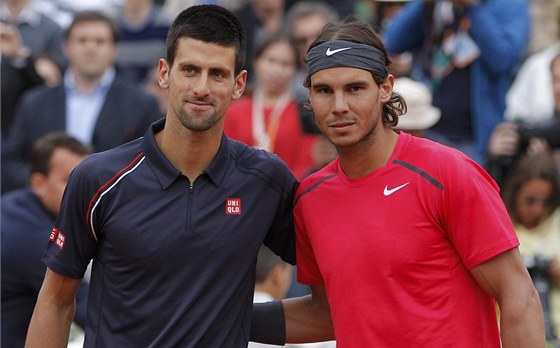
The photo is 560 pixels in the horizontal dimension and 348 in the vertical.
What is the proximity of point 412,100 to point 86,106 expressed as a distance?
2969 millimetres

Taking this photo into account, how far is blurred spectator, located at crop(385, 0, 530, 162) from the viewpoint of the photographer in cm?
890

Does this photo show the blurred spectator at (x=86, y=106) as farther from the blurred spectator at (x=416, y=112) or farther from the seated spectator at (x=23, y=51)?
the blurred spectator at (x=416, y=112)

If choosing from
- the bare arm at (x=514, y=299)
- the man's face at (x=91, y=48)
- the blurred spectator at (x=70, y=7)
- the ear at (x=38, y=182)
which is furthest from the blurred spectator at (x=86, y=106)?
the bare arm at (x=514, y=299)

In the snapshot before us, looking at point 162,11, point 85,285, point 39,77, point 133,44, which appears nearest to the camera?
point 85,285

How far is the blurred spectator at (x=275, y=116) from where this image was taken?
9422mm

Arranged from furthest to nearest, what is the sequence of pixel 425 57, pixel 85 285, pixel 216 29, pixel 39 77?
1. pixel 39 77
2. pixel 425 57
3. pixel 85 285
4. pixel 216 29

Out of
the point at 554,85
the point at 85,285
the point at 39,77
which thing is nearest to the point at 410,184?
the point at 85,285

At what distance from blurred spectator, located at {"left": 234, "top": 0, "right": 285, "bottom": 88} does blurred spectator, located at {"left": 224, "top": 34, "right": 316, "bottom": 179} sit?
71.0 inches

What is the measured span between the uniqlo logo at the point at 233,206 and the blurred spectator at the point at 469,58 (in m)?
3.88

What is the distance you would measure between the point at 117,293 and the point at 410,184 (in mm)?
1290

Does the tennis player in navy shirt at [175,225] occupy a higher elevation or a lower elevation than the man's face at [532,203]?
lower

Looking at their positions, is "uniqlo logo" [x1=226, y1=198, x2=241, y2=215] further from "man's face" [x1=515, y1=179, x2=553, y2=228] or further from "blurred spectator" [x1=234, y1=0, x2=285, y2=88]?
"blurred spectator" [x1=234, y1=0, x2=285, y2=88]

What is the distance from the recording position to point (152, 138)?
17.1 feet

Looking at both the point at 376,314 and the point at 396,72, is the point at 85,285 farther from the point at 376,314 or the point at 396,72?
the point at 396,72
